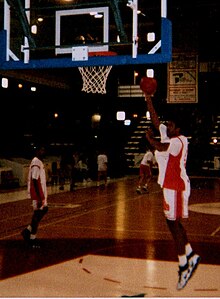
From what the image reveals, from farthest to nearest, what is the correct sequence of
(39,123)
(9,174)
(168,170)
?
(39,123)
(9,174)
(168,170)

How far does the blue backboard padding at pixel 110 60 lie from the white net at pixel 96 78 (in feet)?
8.90

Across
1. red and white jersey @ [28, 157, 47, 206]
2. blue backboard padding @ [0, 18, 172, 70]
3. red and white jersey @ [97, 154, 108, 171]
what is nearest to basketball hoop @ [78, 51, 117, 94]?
red and white jersey @ [28, 157, 47, 206]

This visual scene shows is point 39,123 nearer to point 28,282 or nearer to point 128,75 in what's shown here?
point 128,75

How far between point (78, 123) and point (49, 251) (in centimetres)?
2360

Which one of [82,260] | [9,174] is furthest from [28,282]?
[9,174]

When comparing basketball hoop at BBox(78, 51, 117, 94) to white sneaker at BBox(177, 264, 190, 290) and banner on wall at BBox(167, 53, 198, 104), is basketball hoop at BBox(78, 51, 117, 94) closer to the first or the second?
white sneaker at BBox(177, 264, 190, 290)

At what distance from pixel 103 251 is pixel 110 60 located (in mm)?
3545

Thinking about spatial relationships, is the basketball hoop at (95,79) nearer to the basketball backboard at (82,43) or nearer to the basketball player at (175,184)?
the basketball backboard at (82,43)

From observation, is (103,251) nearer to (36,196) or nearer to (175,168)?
(36,196)

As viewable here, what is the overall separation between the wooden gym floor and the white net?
3315 millimetres

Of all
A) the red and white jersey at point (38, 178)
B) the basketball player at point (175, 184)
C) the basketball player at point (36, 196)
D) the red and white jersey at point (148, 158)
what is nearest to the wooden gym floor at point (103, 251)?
the basketball player at point (36, 196)

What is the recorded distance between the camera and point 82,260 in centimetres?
937

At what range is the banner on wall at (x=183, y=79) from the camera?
2019 cm

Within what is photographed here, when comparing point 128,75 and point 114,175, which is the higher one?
point 128,75
